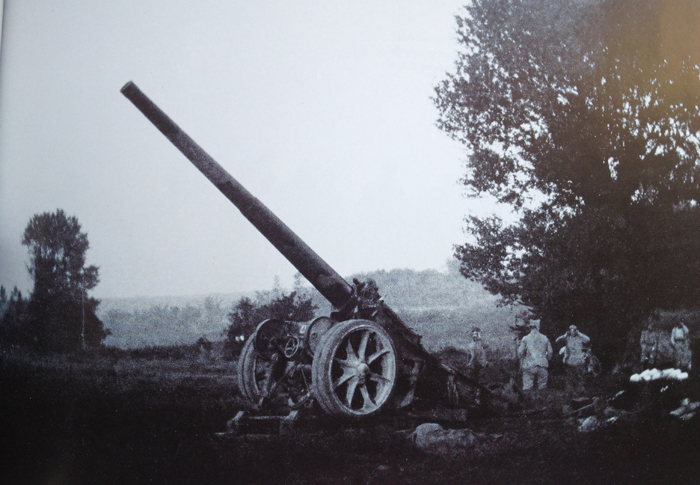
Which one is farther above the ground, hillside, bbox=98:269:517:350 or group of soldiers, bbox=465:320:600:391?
hillside, bbox=98:269:517:350

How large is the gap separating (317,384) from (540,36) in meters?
3.76

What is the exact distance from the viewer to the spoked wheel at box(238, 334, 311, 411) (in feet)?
15.3

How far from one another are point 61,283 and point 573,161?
4628mm

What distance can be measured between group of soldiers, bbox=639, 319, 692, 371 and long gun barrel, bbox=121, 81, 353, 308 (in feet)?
A: 9.70

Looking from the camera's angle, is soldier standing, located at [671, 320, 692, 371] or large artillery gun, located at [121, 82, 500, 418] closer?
large artillery gun, located at [121, 82, 500, 418]

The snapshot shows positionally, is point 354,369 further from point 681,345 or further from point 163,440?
point 681,345

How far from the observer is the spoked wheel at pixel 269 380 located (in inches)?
183

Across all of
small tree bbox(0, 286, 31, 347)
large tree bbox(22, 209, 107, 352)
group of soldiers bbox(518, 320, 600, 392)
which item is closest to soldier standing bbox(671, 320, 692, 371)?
group of soldiers bbox(518, 320, 600, 392)

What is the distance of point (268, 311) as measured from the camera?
4.85 metres

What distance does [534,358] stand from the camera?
520 centimetres

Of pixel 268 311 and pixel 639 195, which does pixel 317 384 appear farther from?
pixel 639 195

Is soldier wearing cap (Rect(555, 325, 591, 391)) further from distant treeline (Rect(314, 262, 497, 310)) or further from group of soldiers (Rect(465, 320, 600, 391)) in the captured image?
distant treeline (Rect(314, 262, 497, 310))

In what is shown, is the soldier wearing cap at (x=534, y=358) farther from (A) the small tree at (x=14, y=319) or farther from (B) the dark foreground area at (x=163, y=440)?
(A) the small tree at (x=14, y=319)

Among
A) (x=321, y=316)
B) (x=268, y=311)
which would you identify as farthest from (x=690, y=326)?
(x=268, y=311)
